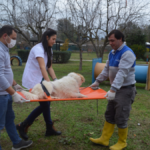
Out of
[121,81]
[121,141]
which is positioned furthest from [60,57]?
[121,81]

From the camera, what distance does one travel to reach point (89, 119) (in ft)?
14.5

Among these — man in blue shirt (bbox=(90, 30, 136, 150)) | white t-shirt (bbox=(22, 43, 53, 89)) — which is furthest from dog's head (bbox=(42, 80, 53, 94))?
man in blue shirt (bbox=(90, 30, 136, 150))

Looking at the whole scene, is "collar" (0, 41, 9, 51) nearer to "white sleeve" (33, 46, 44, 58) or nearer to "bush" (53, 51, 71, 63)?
"white sleeve" (33, 46, 44, 58)

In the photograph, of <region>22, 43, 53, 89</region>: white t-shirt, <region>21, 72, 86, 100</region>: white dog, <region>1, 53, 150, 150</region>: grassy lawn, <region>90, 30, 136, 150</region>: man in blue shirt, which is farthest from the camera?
<region>1, 53, 150, 150</region>: grassy lawn

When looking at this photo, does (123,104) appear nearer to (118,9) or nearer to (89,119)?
(89,119)

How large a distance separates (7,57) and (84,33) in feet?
36.9

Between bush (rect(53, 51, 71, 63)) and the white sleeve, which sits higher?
the white sleeve

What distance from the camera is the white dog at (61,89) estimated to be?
9.44ft

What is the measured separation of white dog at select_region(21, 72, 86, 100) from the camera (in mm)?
2877

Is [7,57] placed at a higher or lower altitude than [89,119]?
higher

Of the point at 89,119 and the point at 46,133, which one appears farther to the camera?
the point at 89,119

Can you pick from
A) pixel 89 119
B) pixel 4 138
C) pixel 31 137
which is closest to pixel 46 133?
pixel 31 137

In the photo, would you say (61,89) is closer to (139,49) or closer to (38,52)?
(38,52)

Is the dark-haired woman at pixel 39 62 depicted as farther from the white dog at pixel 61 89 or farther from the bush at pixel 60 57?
the bush at pixel 60 57
